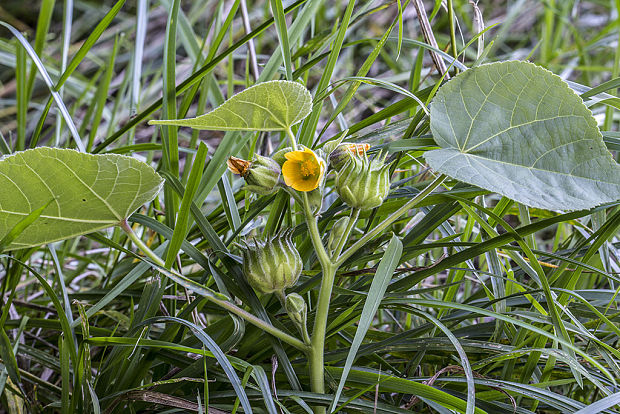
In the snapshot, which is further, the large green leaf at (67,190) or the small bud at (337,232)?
the small bud at (337,232)

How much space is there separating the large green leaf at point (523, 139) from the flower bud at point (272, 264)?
0.16 m

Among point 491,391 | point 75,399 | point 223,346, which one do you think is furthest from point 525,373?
point 75,399

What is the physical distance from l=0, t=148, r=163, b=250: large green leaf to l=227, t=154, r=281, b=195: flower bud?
80 mm

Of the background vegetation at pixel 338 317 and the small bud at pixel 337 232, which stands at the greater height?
the small bud at pixel 337 232

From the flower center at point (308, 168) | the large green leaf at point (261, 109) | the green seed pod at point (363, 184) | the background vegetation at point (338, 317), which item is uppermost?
the large green leaf at point (261, 109)

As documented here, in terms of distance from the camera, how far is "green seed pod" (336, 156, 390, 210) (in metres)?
0.50

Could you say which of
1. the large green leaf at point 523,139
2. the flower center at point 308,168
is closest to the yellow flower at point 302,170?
the flower center at point 308,168

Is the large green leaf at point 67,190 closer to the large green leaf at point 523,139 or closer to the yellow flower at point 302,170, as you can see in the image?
the yellow flower at point 302,170

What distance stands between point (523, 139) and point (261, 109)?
25 cm

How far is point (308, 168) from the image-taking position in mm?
507

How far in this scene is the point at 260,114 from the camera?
53 centimetres

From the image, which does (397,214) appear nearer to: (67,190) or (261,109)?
(261,109)

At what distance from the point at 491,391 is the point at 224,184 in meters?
0.40

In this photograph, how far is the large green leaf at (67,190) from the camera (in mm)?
472
